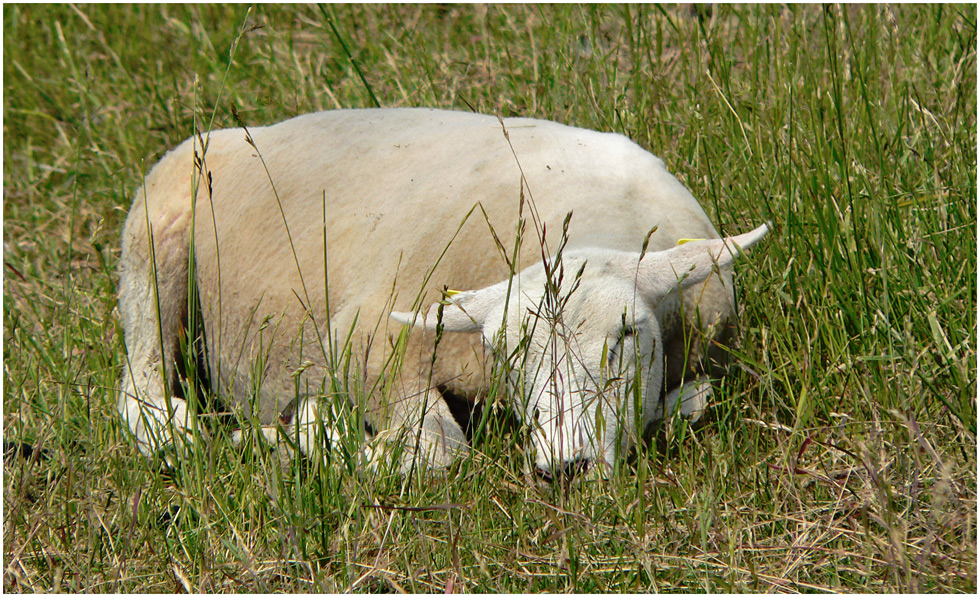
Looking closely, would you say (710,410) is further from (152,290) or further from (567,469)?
(152,290)

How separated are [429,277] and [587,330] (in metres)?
0.48

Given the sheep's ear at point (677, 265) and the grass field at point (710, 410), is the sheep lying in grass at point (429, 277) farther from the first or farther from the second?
the grass field at point (710, 410)

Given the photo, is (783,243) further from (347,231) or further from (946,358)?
(347,231)

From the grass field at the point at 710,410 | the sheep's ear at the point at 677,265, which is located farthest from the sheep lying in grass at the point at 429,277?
the grass field at the point at 710,410

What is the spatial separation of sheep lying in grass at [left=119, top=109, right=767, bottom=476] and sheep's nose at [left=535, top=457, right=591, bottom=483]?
0.09ft

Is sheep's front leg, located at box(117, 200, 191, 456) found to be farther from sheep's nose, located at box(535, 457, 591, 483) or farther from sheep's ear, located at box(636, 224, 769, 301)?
sheep's ear, located at box(636, 224, 769, 301)

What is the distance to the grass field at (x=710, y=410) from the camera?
1991mm

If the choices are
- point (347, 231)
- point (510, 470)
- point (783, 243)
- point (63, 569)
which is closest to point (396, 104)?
point (347, 231)

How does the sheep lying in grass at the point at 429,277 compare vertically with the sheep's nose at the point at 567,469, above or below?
above

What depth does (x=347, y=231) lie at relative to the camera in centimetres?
305

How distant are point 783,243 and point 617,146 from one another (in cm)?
66

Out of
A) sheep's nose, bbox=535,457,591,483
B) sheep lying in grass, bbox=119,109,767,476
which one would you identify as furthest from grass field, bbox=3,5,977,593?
sheep lying in grass, bbox=119,109,767,476

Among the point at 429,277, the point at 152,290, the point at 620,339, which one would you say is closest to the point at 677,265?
the point at 620,339

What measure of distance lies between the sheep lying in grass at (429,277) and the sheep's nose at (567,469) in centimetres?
3
